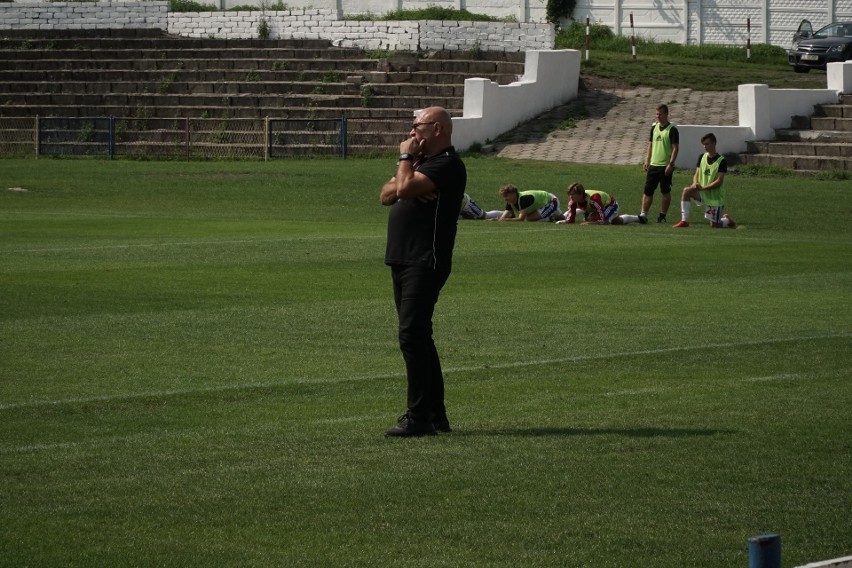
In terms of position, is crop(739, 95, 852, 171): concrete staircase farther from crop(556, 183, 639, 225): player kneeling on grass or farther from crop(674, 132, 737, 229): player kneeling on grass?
crop(556, 183, 639, 225): player kneeling on grass

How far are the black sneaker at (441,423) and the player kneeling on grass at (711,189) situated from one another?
1653 centimetres

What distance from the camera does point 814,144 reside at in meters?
33.6

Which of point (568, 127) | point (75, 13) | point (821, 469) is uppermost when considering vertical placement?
point (75, 13)

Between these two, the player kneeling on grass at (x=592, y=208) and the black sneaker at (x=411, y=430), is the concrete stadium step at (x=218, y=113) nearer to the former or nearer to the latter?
the player kneeling on grass at (x=592, y=208)

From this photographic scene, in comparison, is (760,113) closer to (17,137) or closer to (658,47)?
(658,47)

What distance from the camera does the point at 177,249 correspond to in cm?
1980

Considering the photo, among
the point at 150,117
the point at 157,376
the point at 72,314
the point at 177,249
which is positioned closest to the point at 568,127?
the point at 150,117

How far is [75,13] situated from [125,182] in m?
17.7

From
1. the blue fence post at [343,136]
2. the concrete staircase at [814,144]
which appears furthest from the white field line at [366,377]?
the blue fence post at [343,136]

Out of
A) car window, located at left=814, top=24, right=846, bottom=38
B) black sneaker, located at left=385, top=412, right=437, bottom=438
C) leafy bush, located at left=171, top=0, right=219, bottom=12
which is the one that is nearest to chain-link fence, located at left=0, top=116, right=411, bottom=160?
leafy bush, located at left=171, top=0, right=219, bottom=12

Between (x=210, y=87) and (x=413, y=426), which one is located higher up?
(x=210, y=87)

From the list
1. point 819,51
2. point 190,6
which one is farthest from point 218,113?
point 819,51

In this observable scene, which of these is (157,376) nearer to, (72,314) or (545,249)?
(72,314)

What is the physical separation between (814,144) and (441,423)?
26620 mm
